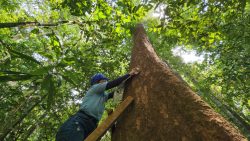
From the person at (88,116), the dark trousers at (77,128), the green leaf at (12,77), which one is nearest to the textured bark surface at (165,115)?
the person at (88,116)

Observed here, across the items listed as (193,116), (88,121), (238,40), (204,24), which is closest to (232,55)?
(238,40)

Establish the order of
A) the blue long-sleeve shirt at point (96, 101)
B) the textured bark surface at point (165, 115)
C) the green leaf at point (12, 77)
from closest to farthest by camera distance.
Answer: the textured bark surface at point (165, 115) < the green leaf at point (12, 77) < the blue long-sleeve shirt at point (96, 101)

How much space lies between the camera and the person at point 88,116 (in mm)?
3172

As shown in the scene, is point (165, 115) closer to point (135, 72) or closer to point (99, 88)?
point (135, 72)

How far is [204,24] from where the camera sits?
5.23 meters

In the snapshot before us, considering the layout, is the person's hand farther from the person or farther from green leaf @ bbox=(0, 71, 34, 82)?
green leaf @ bbox=(0, 71, 34, 82)

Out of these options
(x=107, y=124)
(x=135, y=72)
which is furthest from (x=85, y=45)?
(x=107, y=124)

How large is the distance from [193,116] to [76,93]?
743cm

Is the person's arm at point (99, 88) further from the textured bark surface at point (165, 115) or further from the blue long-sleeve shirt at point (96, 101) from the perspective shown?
the textured bark surface at point (165, 115)

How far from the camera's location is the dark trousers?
10.3ft

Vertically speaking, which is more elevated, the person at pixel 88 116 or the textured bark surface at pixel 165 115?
the textured bark surface at pixel 165 115

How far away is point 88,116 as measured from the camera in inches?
140

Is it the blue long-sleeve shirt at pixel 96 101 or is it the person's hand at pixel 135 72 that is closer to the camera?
the person's hand at pixel 135 72

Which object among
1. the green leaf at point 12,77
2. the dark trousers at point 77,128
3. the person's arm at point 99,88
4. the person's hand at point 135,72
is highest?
the green leaf at point 12,77
